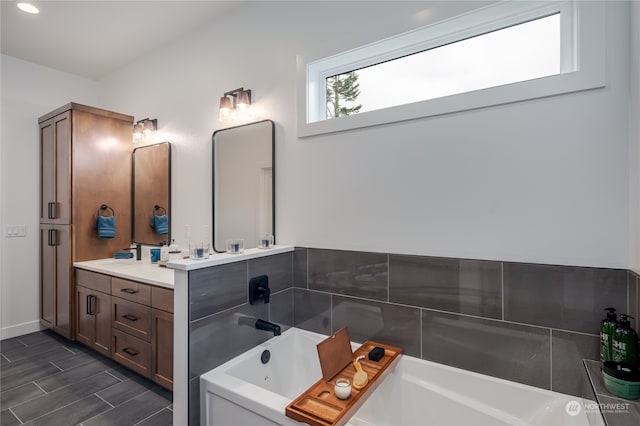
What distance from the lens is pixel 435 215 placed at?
5.64 ft

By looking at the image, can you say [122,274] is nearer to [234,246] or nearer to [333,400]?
[234,246]

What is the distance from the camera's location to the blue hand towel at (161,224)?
3.05m

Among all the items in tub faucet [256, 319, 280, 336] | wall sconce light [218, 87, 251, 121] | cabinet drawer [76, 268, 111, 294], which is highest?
wall sconce light [218, 87, 251, 121]

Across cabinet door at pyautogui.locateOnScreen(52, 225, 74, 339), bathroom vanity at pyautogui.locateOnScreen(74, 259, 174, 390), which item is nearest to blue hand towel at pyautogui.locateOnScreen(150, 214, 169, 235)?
bathroom vanity at pyautogui.locateOnScreen(74, 259, 174, 390)

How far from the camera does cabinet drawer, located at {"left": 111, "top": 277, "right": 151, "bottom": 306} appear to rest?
87.4 inches

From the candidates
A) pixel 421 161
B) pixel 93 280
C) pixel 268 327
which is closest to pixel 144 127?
pixel 93 280

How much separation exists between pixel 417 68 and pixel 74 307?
144 inches

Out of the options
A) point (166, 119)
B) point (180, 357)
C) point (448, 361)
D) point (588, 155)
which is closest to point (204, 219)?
point (166, 119)

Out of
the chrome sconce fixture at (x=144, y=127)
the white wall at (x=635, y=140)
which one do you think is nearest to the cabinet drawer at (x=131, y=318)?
the chrome sconce fixture at (x=144, y=127)

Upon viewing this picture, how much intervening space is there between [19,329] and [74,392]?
5.82 ft

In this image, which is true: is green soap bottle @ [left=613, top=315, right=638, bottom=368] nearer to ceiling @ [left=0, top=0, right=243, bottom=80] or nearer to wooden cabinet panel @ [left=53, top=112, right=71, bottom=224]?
ceiling @ [left=0, top=0, right=243, bottom=80]

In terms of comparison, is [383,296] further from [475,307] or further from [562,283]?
[562,283]

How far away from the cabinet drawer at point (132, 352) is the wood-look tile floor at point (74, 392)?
0.11 metres

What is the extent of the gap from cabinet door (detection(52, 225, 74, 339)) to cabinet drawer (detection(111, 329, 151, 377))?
90cm
